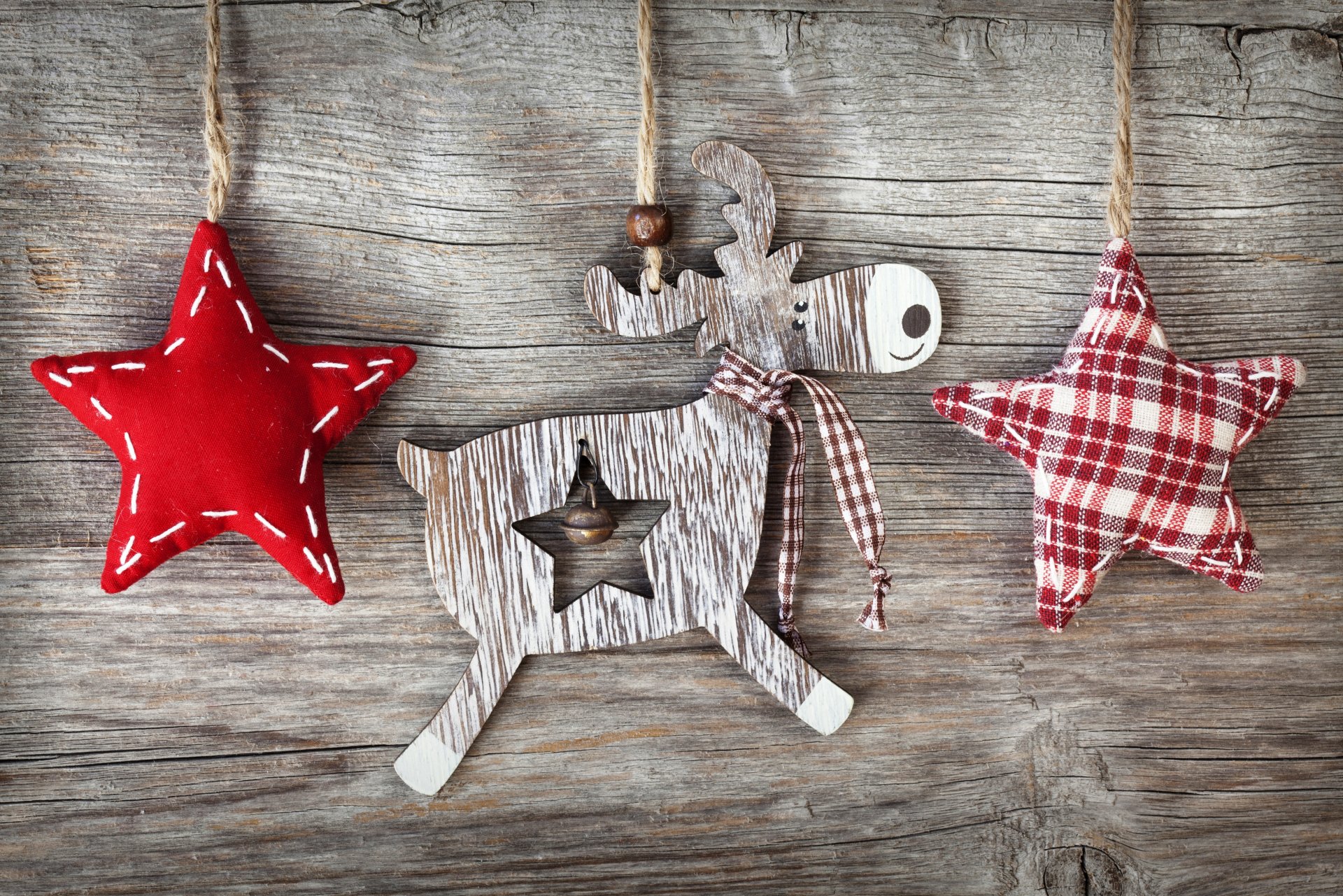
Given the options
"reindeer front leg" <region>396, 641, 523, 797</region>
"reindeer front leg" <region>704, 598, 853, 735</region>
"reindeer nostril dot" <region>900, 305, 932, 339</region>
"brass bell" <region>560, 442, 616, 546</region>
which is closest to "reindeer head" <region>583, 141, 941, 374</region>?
"reindeer nostril dot" <region>900, 305, 932, 339</region>

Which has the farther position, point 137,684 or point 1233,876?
point 1233,876

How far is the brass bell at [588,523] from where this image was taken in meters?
1.09

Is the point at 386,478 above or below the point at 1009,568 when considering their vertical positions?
above

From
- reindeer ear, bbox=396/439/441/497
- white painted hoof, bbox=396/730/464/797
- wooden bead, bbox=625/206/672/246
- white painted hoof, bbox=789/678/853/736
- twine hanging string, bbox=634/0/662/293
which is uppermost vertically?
twine hanging string, bbox=634/0/662/293

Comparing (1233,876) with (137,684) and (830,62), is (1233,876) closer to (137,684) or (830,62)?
(830,62)

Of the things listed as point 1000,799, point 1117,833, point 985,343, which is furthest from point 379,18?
point 1117,833

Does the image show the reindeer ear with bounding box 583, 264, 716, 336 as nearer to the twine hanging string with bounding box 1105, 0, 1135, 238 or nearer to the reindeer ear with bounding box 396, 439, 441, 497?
the reindeer ear with bounding box 396, 439, 441, 497

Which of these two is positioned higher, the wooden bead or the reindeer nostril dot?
the wooden bead

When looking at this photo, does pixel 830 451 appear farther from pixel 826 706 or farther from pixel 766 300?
pixel 826 706

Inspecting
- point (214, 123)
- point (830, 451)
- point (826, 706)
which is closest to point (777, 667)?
point (826, 706)

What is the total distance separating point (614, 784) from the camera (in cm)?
122

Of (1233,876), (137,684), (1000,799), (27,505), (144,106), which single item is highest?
(144,106)

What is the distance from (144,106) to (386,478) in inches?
21.7

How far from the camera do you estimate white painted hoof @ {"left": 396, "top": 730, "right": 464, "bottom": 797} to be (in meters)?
1.15
